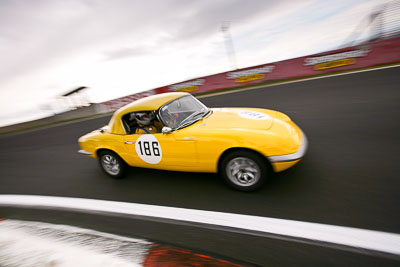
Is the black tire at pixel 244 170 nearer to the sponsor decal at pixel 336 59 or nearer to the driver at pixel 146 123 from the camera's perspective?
the driver at pixel 146 123

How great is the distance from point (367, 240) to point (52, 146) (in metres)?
8.64

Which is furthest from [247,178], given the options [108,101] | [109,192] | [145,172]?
[108,101]

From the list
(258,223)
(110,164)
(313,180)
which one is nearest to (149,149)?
(110,164)

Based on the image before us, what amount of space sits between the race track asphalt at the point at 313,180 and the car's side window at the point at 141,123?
2.83ft

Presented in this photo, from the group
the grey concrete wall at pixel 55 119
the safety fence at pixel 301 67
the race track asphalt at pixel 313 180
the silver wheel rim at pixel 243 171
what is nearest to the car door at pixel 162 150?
the race track asphalt at pixel 313 180

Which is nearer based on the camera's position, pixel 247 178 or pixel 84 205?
pixel 247 178

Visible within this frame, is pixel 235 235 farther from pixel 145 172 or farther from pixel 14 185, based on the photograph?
pixel 14 185

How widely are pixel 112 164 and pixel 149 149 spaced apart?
1123 mm

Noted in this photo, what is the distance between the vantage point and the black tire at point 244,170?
2.64 m

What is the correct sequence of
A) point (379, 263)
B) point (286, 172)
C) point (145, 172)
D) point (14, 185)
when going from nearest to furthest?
point (379, 263), point (286, 172), point (145, 172), point (14, 185)

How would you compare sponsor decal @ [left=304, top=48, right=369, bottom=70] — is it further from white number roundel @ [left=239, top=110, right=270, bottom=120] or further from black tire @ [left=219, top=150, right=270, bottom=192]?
black tire @ [left=219, top=150, right=270, bottom=192]

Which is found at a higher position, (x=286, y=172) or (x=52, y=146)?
(x=52, y=146)

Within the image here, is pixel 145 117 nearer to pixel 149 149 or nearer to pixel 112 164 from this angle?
pixel 149 149

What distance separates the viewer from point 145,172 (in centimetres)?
397
